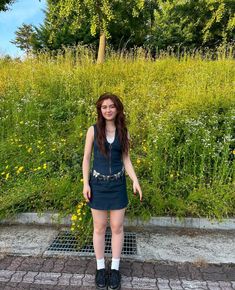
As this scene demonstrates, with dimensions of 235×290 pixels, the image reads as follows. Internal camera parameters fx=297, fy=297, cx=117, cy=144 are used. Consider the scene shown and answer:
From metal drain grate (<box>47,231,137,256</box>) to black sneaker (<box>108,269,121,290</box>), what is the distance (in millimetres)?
487

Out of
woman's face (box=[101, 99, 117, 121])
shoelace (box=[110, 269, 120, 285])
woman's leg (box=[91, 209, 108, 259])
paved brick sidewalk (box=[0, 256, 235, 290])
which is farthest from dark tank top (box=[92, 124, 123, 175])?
paved brick sidewalk (box=[0, 256, 235, 290])

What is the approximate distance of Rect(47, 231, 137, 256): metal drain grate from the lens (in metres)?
3.34

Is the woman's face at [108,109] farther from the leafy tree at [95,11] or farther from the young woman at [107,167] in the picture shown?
the leafy tree at [95,11]

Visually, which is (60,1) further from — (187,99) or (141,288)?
(141,288)

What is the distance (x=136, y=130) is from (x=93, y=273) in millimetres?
3010

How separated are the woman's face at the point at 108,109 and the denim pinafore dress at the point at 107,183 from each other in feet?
0.57

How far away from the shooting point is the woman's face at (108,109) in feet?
8.63

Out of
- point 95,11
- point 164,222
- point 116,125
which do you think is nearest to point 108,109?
point 116,125

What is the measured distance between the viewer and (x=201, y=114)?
548 centimetres

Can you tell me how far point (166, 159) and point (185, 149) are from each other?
339 millimetres

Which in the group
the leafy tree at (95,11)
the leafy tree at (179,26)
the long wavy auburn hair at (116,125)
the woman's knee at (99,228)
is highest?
the leafy tree at (179,26)

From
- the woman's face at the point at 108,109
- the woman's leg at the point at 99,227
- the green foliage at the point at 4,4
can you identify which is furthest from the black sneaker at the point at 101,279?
the green foliage at the point at 4,4

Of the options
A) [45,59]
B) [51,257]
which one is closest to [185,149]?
[51,257]

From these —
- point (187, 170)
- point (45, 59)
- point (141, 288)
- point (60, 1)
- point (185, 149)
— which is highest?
point (60, 1)
